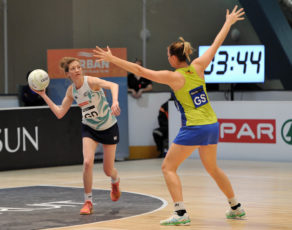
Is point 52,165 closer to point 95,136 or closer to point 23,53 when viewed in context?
point 23,53

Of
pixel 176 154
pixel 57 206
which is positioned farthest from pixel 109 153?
pixel 176 154

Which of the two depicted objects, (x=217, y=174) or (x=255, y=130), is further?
(x=255, y=130)

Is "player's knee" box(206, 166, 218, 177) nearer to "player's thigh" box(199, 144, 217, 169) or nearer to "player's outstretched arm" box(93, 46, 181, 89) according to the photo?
"player's thigh" box(199, 144, 217, 169)

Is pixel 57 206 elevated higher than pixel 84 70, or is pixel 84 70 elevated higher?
pixel 84 70

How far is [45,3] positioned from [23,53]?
4.88 ft

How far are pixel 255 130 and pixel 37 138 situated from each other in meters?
4.52

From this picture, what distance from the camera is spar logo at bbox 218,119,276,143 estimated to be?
1612 cm

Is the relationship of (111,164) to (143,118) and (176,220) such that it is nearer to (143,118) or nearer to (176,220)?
(176,220)

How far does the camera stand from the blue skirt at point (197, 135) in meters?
8.25

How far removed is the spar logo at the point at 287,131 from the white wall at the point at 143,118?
3199 mm

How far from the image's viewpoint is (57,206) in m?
10.0

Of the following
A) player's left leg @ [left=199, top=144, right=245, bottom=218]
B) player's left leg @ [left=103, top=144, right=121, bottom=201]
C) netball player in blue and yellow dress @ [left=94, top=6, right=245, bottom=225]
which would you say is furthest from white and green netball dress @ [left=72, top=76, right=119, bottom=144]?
player's left leg @ [left=199, top=144, right=245, bottom=218]

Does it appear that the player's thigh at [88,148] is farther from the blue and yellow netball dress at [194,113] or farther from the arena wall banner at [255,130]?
the arena wall banner at [255,130]

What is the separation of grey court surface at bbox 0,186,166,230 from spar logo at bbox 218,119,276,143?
535 centimetres
